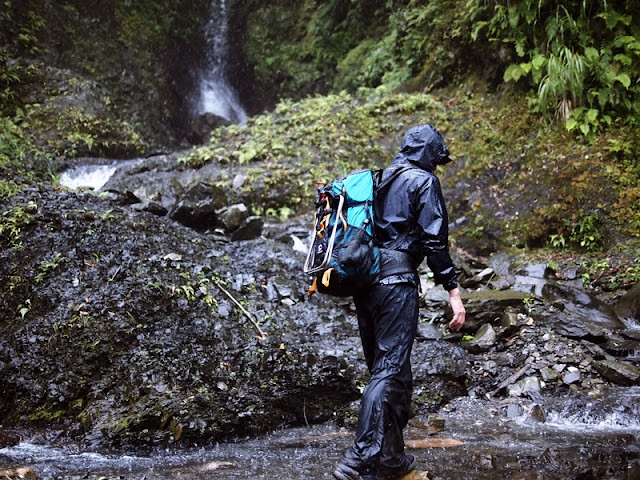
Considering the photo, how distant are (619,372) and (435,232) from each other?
3.37 metres

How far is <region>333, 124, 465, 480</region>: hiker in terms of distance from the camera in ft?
10.7

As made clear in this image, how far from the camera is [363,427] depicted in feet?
10.7

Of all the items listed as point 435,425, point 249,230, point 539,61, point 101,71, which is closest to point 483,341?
point 435,425

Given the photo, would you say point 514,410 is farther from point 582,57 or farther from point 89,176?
point 89,176

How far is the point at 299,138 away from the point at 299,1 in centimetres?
1057

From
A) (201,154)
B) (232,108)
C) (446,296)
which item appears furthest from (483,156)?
(232,108)

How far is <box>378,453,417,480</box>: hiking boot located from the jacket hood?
2.12 m

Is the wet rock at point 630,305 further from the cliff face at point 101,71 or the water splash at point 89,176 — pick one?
the cliff face at point 101,71

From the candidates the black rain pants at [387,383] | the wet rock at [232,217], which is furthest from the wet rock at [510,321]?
the wet rock at [232,217]

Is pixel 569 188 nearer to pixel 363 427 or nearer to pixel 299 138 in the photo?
pixel 299 138

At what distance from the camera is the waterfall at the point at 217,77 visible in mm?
18641

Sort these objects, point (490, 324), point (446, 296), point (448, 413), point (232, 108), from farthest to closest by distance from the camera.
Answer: point (232, 108), point (446, 296), point (490, 324), point (448, 413)

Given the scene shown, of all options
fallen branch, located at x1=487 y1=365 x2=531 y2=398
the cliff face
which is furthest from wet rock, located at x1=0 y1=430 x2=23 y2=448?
the cliff face

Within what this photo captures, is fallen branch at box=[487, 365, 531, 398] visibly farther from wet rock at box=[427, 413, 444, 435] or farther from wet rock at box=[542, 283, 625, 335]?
wet rock at box=[542, 283, 625, 335]
